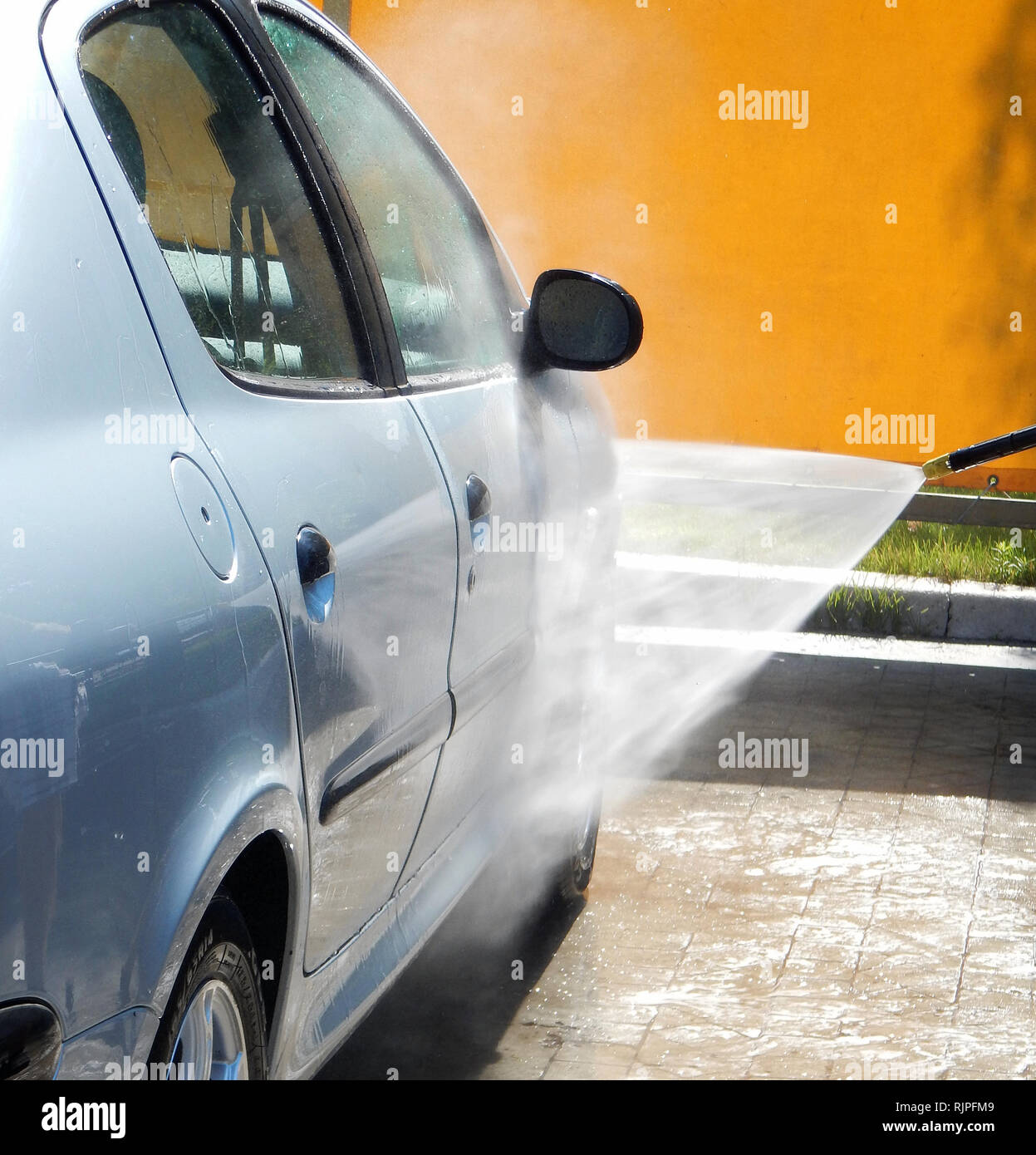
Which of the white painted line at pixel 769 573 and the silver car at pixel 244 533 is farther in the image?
the white painted line at pixel 769 573

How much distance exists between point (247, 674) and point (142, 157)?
2.45 feet

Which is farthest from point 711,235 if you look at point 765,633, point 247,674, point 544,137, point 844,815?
point 247,674

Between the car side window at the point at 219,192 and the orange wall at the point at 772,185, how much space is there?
254 inches

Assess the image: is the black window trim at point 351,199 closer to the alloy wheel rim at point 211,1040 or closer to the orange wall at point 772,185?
the alloy wheel rim at point 211,1040

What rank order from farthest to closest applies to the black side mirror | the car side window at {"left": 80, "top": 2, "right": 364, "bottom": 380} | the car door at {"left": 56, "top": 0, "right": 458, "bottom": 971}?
1. the black side mirror
2. the car side window at {"left": 80, "top": 2, "right": 364, "bottom": 380}
3. the car door at {"left": 56, "top": 0, "right": 458, "bottom": 971}

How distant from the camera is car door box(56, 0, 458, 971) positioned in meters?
1.91

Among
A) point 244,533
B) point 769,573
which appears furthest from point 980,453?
point 244,533

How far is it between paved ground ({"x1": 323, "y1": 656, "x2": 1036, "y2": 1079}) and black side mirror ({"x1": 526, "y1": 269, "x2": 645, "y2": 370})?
1485 mm

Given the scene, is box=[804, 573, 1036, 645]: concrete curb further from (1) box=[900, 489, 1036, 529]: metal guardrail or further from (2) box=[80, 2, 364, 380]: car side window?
(2) box=[80, 2, 364, 380]: car side window

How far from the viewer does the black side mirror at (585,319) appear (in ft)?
10.7

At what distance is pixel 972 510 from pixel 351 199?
562 centimetres

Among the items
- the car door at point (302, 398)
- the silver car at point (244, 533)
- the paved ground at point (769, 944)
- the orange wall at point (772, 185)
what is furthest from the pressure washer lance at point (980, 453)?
the orange wall at point (772, 185)

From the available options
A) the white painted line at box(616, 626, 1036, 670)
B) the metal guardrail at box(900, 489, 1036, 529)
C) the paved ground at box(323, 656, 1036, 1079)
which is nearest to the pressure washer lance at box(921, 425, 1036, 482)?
the paved ground at box(323, 656, 1036, 1079)

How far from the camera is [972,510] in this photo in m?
7.68
